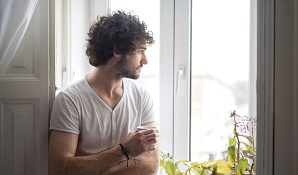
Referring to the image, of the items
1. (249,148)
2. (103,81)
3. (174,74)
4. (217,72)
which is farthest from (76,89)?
(249,148)

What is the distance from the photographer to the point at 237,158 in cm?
156

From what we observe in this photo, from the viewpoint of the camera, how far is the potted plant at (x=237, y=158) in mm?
1515

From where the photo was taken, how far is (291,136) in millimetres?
1122

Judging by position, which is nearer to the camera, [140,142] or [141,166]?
[140,142]

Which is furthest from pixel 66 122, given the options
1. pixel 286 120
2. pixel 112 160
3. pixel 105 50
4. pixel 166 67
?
pixel 286 120

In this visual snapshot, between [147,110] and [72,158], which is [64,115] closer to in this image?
[72,158]

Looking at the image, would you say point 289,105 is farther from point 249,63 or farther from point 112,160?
point 112,160

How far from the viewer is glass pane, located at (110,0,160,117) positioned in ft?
6.15

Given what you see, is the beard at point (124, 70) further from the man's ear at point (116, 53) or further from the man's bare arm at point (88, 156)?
the man's bare arm at point (88, 156)

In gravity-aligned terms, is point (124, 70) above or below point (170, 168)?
above

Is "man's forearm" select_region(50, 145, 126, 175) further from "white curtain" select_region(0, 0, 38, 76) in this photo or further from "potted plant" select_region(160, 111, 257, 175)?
"white curtain" select_region(0, 0, 38, 76)

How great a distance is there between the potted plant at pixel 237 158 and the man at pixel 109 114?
21 cm

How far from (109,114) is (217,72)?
0.62 meters

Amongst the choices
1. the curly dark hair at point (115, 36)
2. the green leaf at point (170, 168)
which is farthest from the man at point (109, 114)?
the green leaf at point (170, 168)
